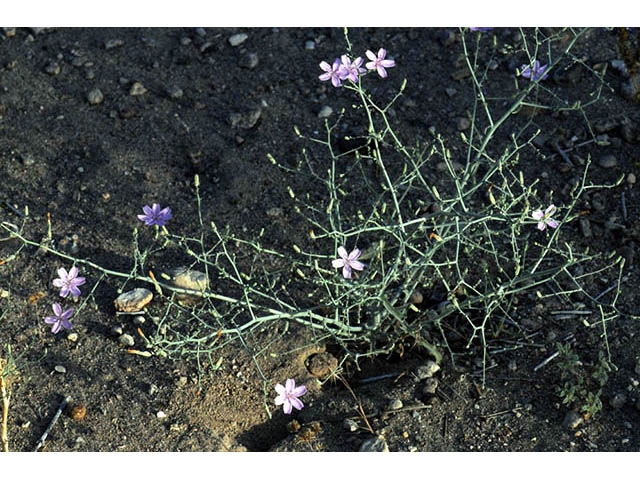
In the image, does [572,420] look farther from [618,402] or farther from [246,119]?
[246,119]

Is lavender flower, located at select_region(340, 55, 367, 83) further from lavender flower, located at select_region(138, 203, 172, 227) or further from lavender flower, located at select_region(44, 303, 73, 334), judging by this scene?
lavender flower, located at select_region(44, 303, 73, 334)

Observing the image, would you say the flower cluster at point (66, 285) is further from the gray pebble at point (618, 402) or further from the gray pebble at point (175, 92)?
the gray pebble at point (618, 402)

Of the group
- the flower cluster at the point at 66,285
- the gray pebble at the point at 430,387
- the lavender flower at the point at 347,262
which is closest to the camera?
the lavender flower at the point at 347,262

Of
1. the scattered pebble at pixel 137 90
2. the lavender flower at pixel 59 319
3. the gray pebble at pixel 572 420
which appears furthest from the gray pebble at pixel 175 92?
the gray pebble at pixel 572 420

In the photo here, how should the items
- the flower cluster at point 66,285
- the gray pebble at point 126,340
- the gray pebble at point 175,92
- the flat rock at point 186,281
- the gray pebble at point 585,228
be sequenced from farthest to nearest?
the gray pebble at point 175,92 < the gray pebble at point 585,228 < the flat rock at point 186,281 < the gray pebble at point 126,340 < the flower cluster at point 66,285

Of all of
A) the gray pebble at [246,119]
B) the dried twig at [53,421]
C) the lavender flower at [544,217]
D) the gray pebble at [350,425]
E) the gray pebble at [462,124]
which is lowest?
the gray pebble at [350,425]
